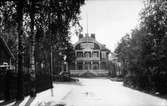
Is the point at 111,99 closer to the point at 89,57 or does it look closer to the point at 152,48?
the point at 152,48

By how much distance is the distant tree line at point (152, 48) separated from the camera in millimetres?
22375

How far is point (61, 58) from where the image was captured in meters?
63.9

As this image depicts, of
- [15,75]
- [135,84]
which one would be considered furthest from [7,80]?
[135,84]

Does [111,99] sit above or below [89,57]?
below

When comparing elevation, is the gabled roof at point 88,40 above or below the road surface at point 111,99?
above

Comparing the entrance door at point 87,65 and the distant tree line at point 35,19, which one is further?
the entrance door at point 87,65

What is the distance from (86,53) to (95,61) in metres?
3.74

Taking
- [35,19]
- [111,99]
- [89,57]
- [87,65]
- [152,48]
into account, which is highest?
[89,57]

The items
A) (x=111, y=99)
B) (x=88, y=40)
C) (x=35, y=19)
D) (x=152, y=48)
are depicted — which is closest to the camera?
(x=35, y=19)

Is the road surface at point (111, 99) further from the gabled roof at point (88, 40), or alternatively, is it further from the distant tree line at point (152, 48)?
the gabled roof at point (88, 40)

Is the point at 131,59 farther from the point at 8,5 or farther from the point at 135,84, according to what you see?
the point at 8,5

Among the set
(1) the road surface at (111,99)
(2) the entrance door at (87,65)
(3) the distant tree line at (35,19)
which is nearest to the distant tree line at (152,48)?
(1) the road surface at (111,99)

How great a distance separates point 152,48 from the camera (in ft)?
77.3

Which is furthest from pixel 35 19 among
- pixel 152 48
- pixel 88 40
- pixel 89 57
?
pixel 89 57
